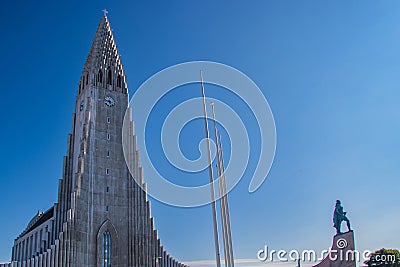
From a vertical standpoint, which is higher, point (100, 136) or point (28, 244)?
point (100, 136)

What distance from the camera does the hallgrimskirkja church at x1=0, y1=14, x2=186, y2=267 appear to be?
189 ft

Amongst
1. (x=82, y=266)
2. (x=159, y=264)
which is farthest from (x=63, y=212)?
(x=159, y=264)

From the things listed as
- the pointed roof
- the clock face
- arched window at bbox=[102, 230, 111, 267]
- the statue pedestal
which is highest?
the pointed roof

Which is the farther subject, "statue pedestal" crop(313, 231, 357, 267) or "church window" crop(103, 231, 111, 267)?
"church window" crop(103, 231, 111, 267)

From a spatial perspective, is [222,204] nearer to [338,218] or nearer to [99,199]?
[338,218]

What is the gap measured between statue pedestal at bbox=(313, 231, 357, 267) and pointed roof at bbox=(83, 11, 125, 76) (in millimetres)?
41162

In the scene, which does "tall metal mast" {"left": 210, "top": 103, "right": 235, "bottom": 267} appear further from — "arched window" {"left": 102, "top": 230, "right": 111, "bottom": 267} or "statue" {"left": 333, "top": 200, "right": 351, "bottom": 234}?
"arched window" {"left": 102, "top": 230, "right": 111, "bottom": 267}

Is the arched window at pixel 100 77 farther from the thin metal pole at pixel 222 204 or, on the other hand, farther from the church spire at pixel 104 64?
the thin metal pole at pixel 222 204

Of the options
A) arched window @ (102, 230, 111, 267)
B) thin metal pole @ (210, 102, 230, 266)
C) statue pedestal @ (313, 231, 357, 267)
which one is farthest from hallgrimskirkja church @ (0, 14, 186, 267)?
thin metal pole @ (210, 102, 230, 266)

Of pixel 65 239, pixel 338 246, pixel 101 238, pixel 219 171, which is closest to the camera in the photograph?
pixel 219 171

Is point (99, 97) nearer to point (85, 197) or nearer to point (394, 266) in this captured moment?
point (85, 197)

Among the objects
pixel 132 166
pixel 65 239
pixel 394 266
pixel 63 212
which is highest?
pixel 132 166

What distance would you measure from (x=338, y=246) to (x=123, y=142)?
33.3 meters

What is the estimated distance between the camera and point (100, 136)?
214ft
